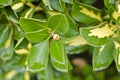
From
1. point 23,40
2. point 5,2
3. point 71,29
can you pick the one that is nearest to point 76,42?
point 71,29

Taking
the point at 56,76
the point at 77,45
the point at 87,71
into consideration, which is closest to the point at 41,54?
the point at 77,45

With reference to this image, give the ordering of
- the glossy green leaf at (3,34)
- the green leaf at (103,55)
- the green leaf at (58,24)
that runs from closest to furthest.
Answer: the green leaf at (58,24) < the green leaf at (103,55) < the glossy green leaf at (3,34)

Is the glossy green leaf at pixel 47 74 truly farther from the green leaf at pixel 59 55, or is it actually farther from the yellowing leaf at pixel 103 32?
the yellowing leaf at pixel 103 32

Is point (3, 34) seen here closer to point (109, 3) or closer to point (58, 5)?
point (58, 5)

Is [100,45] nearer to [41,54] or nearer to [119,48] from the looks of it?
[119,48]

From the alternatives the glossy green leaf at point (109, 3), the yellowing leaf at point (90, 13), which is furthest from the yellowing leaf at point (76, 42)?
the glossy green leaf at point (109, 3)

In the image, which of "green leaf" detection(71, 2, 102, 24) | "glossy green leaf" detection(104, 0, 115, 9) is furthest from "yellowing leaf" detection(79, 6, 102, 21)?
"glossy green leaf" detection(104, 0, 115, 9)

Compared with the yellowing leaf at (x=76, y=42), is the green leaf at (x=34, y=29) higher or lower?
higher
